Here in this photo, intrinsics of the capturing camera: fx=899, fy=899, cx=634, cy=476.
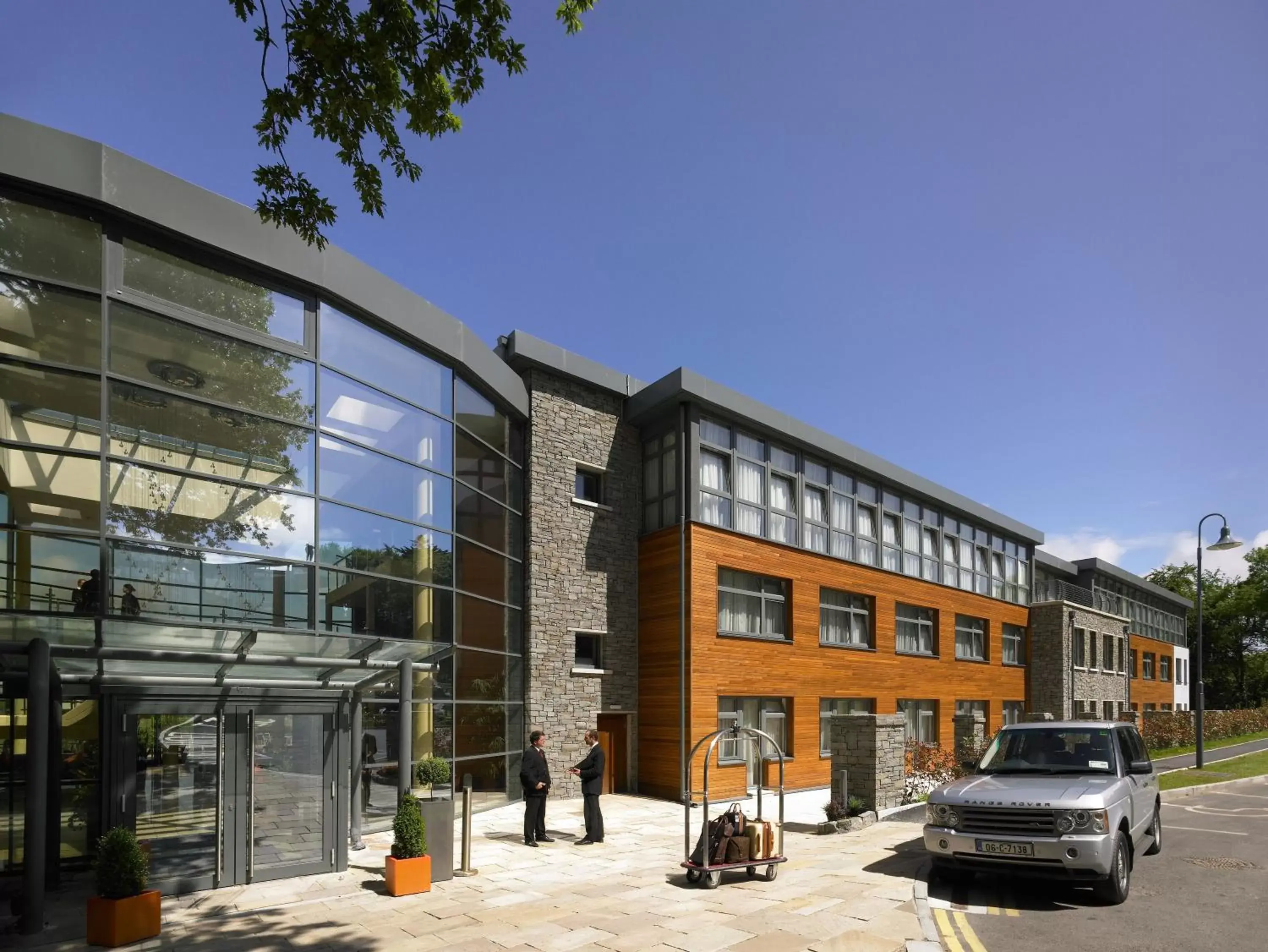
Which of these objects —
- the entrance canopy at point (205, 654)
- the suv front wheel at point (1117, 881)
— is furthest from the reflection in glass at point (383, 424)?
the suv front wheel at point (1117, 881)

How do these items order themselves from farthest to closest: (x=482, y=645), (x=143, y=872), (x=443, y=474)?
(x=482, y=645)
(x=443, y=474)
(x=143, y=872)

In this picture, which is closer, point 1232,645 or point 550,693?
point 550,693

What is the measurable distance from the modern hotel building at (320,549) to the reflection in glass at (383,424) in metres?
0.06

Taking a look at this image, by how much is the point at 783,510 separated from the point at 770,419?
8.38 ft

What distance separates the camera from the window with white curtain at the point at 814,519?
78.8 feet

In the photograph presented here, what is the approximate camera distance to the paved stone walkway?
8.04m

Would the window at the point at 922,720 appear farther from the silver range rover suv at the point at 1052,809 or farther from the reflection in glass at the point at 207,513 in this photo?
the reflection in glass at the point at 207,513

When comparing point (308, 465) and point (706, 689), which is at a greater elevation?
point (308, 465)

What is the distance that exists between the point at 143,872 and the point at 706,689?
1283 centimetres

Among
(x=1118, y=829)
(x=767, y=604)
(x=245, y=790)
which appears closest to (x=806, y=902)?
(x=1118, y=829)

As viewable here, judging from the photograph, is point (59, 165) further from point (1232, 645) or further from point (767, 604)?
point (1232, 645)

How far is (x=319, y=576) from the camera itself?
1262 centimetres

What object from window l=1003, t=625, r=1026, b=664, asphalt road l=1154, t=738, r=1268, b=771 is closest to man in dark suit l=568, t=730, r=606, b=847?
asphalt road l=1154, t=738, r=1268, b=771

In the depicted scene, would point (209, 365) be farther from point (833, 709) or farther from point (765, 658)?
point (833, 709)
